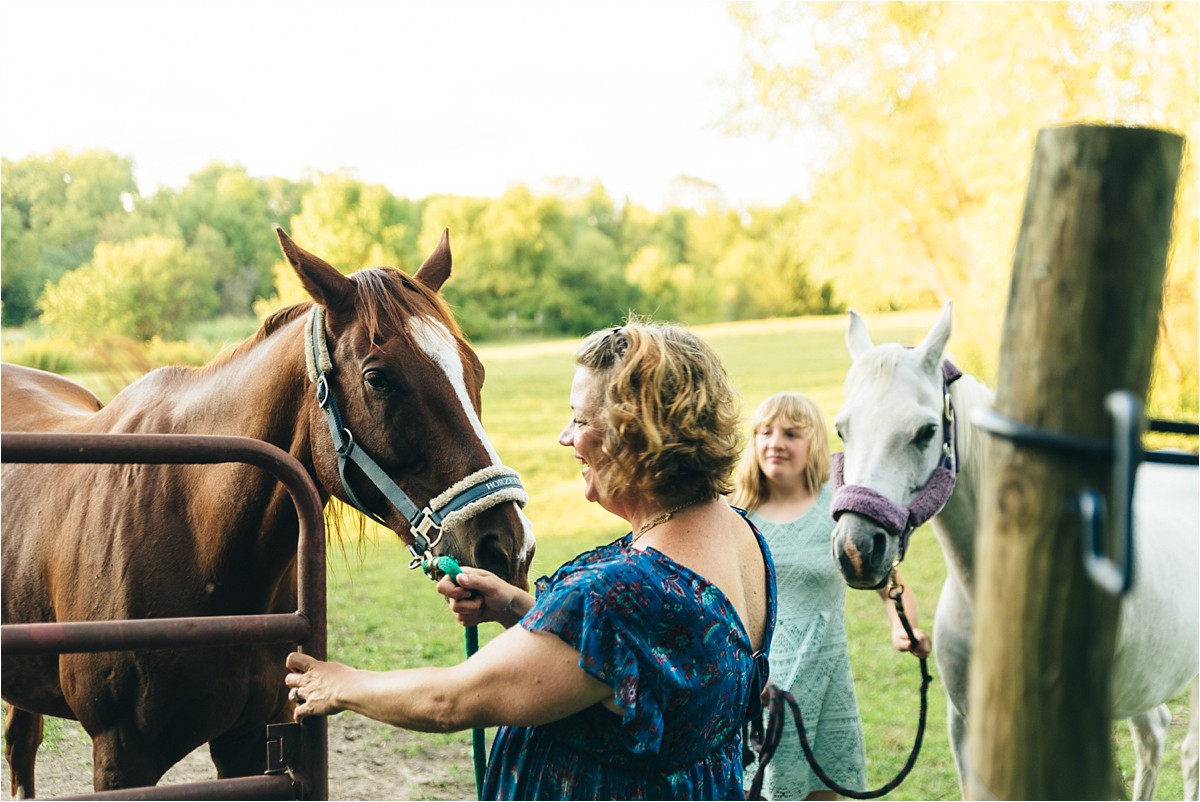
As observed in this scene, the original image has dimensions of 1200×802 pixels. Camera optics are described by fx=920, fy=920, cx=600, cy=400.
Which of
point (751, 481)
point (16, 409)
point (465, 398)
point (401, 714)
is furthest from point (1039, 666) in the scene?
point (16, 409)

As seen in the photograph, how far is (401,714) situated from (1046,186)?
47.6 inches

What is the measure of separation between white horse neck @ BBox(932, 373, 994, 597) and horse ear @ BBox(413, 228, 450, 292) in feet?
5.88

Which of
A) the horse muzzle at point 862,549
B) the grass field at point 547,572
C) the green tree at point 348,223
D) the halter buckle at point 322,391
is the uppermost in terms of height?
the green tree at point 348,223

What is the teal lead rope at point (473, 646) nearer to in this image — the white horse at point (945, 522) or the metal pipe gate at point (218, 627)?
the metal pipe gate at point (218, 627)

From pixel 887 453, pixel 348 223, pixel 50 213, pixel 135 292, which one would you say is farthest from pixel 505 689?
pixel 348 223

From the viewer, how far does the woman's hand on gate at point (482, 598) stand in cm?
189

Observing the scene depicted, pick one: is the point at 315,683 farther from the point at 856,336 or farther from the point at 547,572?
the point at 547,572

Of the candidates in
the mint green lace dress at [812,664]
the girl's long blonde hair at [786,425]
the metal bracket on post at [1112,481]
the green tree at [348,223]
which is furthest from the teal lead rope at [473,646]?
the green tree at [348,223]

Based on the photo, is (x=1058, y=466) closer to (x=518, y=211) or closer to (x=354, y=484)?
(x=354, y=484)

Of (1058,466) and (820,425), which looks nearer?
(1058,466)

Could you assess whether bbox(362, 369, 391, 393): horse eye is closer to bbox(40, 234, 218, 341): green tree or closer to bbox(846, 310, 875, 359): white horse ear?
bbox(846, 310, 875, 359): white horse ear

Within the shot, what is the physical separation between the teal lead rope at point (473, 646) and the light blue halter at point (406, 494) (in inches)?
2.8

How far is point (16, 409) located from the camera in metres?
3.34

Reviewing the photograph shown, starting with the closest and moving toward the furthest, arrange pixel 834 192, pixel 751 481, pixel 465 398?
pixel 465 398, pixel 751 481, pixel 834 192
